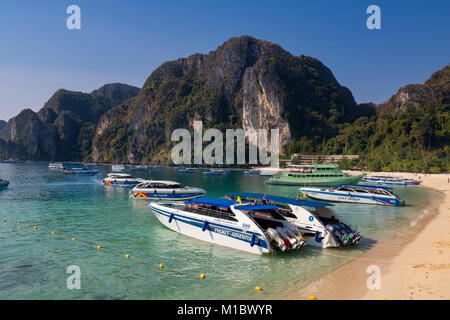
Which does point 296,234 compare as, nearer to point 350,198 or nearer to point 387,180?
point 350,198

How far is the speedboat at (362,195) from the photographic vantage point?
34.8m

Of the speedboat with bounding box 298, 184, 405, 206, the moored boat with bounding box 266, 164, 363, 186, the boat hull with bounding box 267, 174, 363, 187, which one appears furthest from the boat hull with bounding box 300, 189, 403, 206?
the moored boat with bounding box 266, 164, 363, 186

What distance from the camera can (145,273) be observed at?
46.8 ft

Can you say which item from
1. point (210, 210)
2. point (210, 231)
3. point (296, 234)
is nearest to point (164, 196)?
point (210, 210)

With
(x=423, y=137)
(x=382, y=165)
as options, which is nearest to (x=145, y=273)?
(x=382, y=165)

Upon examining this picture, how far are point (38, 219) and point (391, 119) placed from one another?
16946 centimetres

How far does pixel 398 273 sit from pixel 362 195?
23738 millimetres

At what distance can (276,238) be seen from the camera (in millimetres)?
16297

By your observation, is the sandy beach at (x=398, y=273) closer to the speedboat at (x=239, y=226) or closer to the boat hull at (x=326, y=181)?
the speedboat at (x=239, y=226)

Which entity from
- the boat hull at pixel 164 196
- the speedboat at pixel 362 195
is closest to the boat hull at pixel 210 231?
the boat hull at pixel 164 196

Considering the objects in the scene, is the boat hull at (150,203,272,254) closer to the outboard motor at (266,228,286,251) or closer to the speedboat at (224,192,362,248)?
the outboard motor at (266,228,286,251)

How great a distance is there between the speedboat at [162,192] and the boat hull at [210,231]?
1510 cm

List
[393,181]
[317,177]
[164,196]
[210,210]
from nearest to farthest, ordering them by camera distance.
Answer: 1. [210,210]
2. [164,196]
3. [393,181]
4. [317,177]
